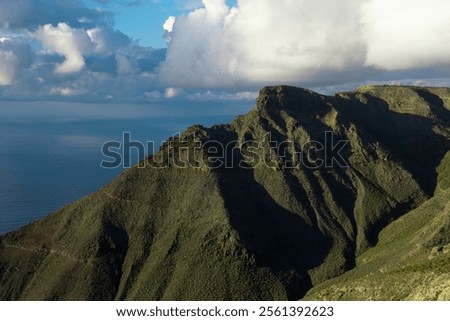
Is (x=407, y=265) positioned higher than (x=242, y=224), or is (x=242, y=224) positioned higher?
(x=407, y=265)

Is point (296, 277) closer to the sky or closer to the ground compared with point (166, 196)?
closer to the ground

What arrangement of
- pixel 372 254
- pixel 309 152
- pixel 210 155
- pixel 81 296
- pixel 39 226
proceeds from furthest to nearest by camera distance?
pixel 309 152 < pixel 210 155 < pixel 39 226 < pixel 372 254 < pixel 81 296

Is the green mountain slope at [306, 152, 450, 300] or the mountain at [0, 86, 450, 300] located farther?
the mountain at [0, 86, 450, 300]

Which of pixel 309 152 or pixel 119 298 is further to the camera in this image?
pixel 309 152

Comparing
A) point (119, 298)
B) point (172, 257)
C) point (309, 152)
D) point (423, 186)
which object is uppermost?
point (309, 152)

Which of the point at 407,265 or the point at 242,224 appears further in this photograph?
the point at 242,224

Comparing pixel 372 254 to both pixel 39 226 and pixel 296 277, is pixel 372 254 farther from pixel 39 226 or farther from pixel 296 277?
pixel 39 226

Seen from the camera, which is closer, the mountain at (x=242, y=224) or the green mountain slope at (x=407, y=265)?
the green mountain slope at (x=407, y=265)

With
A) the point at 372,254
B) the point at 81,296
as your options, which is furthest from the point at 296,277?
the point at 81,296
